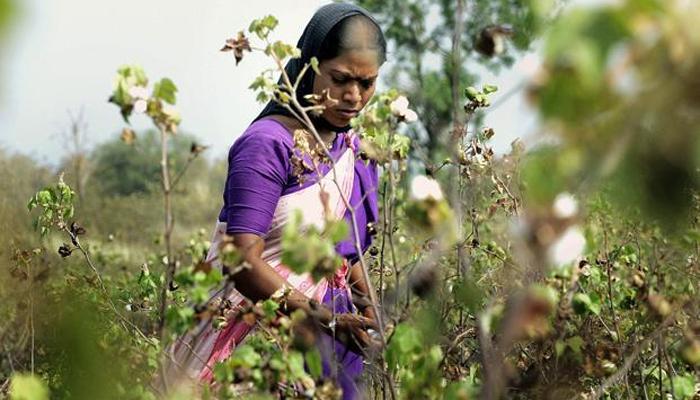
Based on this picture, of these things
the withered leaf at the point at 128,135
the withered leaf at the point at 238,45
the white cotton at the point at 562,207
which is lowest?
the white cotton at the point at 562,207

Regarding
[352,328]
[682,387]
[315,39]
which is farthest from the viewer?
[315,39]

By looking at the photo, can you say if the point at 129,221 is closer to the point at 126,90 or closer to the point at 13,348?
the point at 13,348

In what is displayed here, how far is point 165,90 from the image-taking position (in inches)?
68.2

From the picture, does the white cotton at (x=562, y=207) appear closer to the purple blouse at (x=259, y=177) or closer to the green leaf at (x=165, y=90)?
the green leaf at (x=165, y=90)

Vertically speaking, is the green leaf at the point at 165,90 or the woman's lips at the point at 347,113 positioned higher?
the woman's lips at the point at 347,113

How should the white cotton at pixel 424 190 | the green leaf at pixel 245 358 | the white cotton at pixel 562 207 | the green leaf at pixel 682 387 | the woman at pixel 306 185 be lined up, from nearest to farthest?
the white cotton at pixel 562 207, the white cotton at pixel 424 190, the green leaf at pixel 245 358, the green leaf at pixel 682 387, the woman at pixel 306 185

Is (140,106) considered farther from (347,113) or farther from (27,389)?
(347,113)

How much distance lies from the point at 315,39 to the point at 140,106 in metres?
1.39

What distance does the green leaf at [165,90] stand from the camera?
173 cm

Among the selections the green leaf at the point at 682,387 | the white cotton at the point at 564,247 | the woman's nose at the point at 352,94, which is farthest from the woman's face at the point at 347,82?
the white cotton at the point at 564,247

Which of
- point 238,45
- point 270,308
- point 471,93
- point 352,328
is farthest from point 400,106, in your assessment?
point 471,93

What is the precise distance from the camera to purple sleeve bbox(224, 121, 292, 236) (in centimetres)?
280

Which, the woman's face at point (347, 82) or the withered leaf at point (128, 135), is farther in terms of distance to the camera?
the woman's face at point (347, 82)

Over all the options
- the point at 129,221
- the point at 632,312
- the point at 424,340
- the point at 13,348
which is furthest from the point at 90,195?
the point at 424,340
